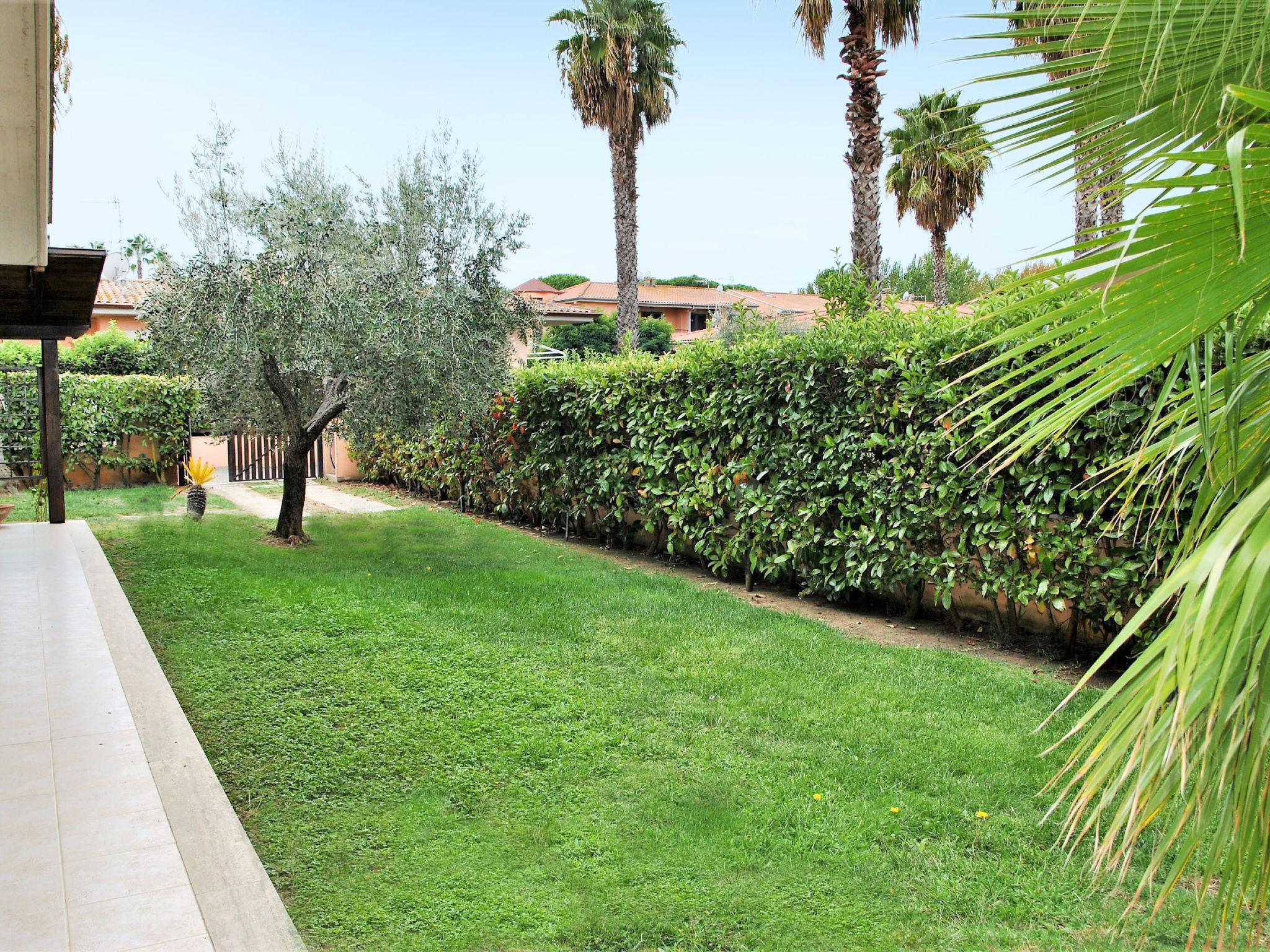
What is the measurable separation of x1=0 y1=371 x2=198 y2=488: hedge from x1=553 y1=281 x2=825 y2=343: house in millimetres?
28484

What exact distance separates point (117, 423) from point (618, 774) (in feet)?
48.0

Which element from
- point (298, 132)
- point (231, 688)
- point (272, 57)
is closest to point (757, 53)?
point (272, 57)

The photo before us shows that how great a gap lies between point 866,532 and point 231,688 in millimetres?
4548

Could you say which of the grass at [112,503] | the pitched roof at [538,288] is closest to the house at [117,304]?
the grass at [112,503]

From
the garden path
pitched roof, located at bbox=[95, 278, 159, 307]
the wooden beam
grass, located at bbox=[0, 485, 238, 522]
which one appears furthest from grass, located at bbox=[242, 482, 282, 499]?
pitched roof, located at bbox=[95, 278, 159, 307]

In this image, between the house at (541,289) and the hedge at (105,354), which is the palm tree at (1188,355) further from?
the house at (541,289)

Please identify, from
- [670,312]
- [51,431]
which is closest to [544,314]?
[51,431]

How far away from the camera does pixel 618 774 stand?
4105 mm

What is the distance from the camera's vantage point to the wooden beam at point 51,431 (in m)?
10.2

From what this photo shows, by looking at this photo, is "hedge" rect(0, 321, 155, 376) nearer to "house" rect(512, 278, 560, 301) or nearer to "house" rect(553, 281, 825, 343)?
"house" rect(512, 278, 560, 301)

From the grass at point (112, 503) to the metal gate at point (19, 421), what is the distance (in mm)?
573

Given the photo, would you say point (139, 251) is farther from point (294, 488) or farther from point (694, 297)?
point (294, 488)

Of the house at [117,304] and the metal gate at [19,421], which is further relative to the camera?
the house at [117,304]

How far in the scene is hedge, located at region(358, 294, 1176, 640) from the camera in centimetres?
566
